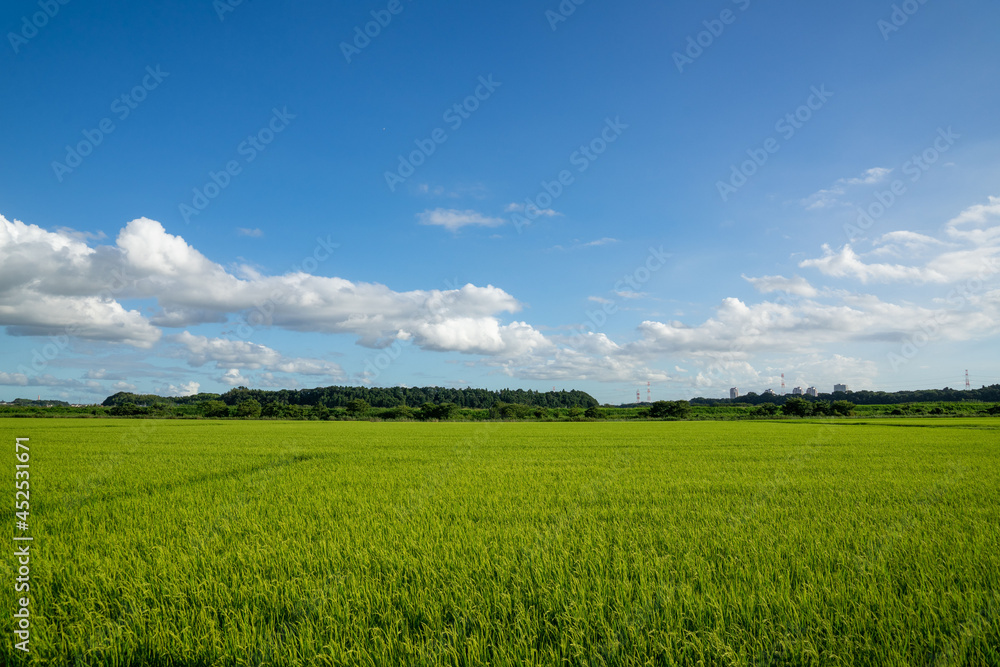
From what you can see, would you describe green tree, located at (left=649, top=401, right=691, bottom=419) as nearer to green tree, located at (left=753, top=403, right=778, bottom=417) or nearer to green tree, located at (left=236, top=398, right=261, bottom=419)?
green tree, located at (left=753, top=403, right=778, bottom=417)

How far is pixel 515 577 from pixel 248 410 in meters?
110

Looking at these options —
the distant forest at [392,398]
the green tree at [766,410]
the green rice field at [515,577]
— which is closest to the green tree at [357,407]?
the distant forest at [392,398]

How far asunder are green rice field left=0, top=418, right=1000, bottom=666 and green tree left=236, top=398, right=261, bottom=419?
96701 millimetres

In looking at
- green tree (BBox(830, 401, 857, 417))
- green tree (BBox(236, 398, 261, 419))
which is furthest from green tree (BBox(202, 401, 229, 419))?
green tree (BBox(830, 401, 857, 417))

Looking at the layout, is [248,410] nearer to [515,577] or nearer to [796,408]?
[515,577]

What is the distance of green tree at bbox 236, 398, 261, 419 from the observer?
314ft

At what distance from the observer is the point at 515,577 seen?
15.2ft

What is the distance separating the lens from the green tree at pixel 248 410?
95625 millimetres

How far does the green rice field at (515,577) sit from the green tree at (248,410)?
9670cm

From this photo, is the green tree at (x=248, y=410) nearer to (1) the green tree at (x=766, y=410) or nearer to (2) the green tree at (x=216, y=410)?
(2) the green tree at (x=216, y=410)

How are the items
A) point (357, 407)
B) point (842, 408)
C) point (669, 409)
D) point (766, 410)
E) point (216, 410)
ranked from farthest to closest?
point (357, 407)
point (669, 409)
point (766, 410)
point (216, 410)
point (842, 408)

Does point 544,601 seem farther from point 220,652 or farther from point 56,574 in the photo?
point 56,574

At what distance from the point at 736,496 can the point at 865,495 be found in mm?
2543

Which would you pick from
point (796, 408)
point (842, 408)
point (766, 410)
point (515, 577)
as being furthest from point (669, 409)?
point (515, 577)
